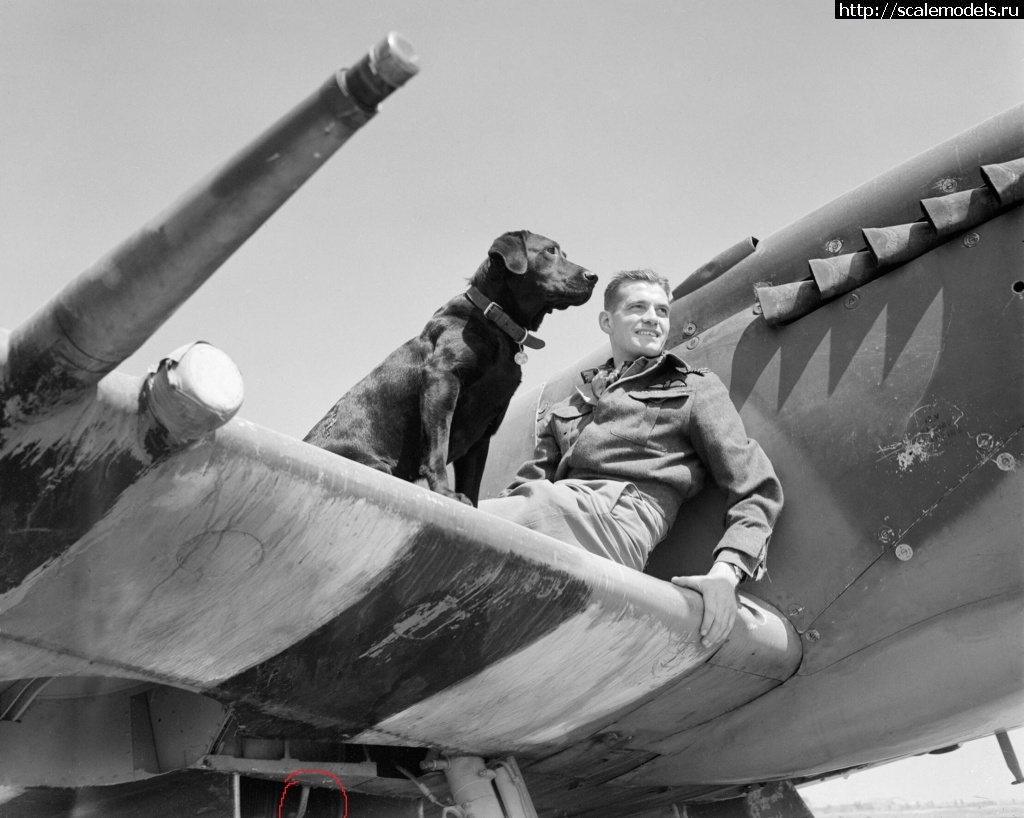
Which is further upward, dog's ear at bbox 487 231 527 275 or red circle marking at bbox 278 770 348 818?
dog's ear at bbox 487 231 527 275

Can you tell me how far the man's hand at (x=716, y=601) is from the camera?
10.6ft

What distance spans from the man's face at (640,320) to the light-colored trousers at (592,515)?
1.93ft

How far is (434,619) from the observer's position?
2740mm

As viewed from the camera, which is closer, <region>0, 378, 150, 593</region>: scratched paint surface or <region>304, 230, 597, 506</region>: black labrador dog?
<region>0, 378, 150, 593</region>: scratched paint surface

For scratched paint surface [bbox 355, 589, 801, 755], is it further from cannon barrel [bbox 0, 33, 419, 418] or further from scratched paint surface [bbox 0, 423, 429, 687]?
cannon barrel [bbox 0, 33, 419, 418]

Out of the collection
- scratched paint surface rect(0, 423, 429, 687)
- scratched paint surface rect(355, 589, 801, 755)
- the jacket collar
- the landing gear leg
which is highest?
the jacket collar

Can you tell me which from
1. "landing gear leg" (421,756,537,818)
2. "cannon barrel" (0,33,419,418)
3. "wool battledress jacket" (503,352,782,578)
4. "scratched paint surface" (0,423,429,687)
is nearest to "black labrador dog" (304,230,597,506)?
"wool battledress jacket" (503,352,782,578)

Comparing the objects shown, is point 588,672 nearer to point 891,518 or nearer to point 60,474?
point 891,518

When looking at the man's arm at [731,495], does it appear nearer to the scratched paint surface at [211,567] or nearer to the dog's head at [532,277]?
the dog's head at [532,277]

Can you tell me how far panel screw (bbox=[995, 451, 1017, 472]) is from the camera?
11.0ft

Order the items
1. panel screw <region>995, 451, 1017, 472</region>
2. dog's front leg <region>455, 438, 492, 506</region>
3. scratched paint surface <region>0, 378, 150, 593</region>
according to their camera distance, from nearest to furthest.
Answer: scratched paint surface <region>0, 378, 150, 593</region>
panel screw <region>995, 451, 1017, 472</region>
dog's front leg <region>455, 438, 492, 506</region>

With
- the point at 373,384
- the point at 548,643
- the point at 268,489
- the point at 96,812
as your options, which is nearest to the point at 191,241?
the point at 268,489

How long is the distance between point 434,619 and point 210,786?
3.60 feet

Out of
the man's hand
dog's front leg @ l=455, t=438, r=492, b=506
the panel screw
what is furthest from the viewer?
dog's front leg @ l=455, t=438, r=492, b=506
